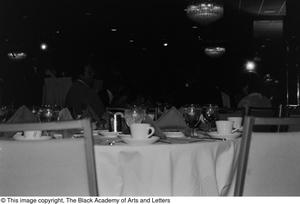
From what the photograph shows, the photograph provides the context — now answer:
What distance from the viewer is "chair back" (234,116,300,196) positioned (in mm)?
1062

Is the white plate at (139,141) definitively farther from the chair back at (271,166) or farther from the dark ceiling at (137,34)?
the dark ceiling at (137,34)

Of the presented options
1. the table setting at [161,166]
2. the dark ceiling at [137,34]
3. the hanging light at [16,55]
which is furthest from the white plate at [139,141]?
the hanging light at [16,55]

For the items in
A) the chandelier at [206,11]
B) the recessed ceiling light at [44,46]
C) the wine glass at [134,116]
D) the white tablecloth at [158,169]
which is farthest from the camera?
the recessed ceiling light at [44,46]

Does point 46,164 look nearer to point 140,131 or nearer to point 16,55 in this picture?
point 140,131

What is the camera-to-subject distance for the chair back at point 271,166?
3.49ft

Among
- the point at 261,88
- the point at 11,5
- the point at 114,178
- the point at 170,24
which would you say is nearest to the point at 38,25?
the point at 11,5

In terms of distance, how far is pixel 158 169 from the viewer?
1.18m

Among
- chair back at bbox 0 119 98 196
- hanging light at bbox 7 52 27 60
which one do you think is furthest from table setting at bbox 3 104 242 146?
hanging light at bbox 7 52 27 60

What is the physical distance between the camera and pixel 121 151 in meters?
1.18

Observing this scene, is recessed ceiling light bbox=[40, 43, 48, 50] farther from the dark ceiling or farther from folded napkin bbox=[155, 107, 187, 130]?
folded napkin bbox=[155, 107, 187, 130]

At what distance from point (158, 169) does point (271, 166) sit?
0.99 feet

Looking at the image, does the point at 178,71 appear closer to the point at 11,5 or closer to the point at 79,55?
the point at 79,55

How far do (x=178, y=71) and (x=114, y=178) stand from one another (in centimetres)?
1062

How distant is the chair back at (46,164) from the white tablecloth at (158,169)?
0.22 m
